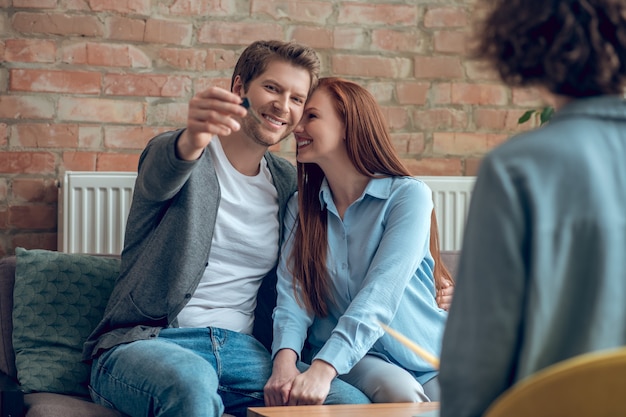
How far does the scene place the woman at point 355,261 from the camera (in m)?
1.80

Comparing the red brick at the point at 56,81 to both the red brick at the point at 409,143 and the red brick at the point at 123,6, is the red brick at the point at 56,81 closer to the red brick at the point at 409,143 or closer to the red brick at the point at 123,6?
the red brick at the point at 123,6

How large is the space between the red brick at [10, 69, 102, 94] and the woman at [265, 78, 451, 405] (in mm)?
985

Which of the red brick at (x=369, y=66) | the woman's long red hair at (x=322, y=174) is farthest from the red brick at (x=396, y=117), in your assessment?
the woman's long red hair at (x=322, y=174)

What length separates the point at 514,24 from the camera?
0.82 m

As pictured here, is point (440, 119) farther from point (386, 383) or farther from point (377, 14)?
point (386, 383)

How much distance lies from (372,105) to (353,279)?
1.32 ft

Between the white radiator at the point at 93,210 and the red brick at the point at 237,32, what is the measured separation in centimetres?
52

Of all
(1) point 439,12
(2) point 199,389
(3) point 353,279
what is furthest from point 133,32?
(2) point 199,389

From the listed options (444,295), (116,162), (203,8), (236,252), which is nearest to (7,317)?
(236,252)

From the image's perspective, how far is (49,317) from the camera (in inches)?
77.3

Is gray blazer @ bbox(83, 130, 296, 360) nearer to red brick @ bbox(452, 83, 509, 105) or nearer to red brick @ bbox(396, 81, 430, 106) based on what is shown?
red brick @ bbox(396, 81, 430, 106)

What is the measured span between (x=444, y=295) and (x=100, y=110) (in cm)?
129

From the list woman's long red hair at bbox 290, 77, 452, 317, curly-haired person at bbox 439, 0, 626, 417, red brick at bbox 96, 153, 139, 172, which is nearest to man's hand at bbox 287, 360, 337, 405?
woman's long red hair at bbox 290, 77, 452, 317

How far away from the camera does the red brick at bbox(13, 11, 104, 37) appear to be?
2.69 m
